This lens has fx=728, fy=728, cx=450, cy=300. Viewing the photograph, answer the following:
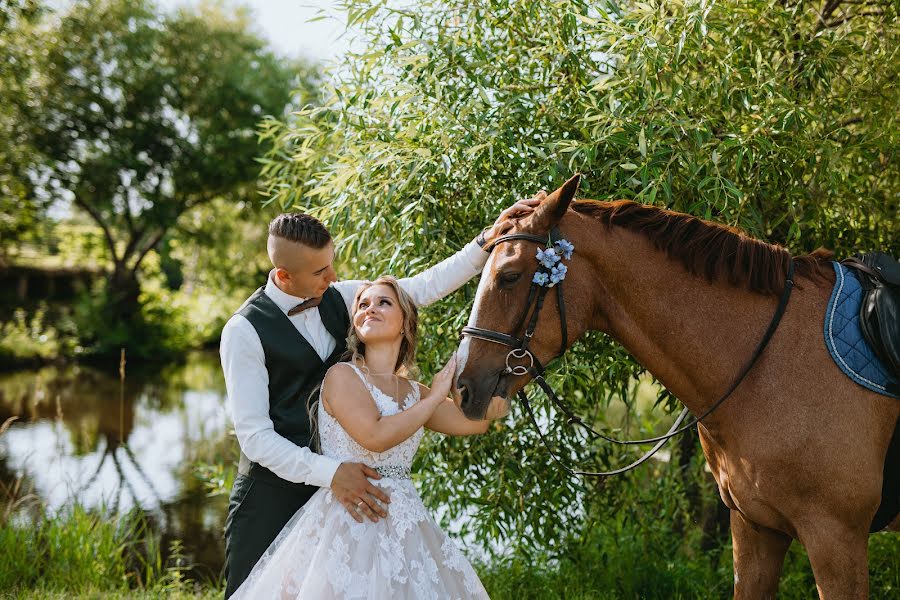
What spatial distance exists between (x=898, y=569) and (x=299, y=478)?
148 inches

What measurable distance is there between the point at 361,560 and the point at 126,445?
7523 mm

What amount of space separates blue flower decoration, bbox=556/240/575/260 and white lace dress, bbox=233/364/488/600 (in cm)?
76

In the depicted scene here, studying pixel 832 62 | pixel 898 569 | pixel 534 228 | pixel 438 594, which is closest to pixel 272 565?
pixel 438 594

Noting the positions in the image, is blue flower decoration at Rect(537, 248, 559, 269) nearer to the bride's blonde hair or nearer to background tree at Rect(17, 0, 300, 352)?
the bride's blonde hair

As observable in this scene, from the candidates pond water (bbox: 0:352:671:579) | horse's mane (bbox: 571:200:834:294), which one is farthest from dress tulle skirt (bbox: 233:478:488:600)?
pond water (bbox: 0:352:671:579)

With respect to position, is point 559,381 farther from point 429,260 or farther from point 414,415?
point 414,415

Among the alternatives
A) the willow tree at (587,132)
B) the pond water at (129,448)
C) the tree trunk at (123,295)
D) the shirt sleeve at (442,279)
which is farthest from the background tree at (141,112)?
the shirt sleeve at (442,279)

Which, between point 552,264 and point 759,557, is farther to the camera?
point 759,557

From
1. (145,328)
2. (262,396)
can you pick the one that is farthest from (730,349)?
(145,328)

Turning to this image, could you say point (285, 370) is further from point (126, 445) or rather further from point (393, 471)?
point (126, 445)

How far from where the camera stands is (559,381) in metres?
3.69

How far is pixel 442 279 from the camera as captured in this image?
302cm

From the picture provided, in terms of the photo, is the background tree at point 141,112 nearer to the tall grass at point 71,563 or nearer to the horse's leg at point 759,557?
the tall grass at point 71,563

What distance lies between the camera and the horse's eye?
8.14 ft
